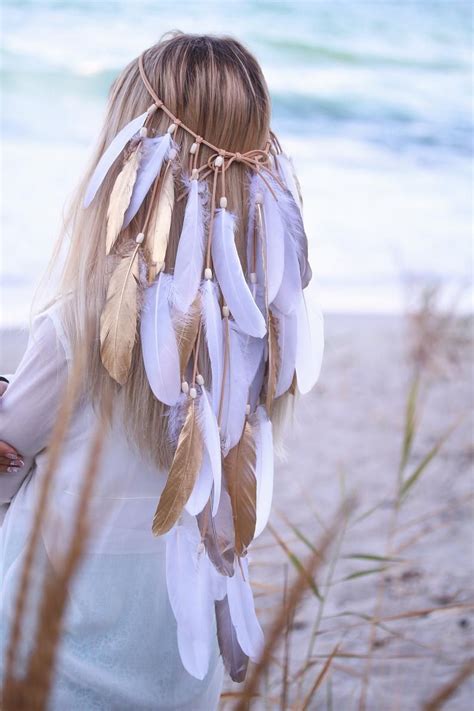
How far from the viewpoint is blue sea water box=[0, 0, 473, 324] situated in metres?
8.49

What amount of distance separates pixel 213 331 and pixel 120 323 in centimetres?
17

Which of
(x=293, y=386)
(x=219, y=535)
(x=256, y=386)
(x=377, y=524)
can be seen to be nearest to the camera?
(x=219, y=535)

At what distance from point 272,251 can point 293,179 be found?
0.77ft

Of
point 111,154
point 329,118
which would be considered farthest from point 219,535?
point 329,118

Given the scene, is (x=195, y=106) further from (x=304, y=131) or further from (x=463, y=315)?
(x=304, y=131)

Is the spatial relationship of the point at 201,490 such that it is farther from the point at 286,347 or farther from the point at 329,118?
the point at 329,118

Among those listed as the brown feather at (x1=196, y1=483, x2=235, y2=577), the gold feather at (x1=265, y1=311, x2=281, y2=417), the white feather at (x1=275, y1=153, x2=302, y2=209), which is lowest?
the brown feather at (x1=196, y1=483, x2=235, y2=577)

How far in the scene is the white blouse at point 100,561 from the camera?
1621 millimetres

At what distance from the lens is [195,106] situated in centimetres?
164

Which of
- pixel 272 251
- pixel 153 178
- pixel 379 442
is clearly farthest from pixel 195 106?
pixel 379 442

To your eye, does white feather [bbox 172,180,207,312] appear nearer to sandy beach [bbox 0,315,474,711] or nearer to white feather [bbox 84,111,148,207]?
white feather [bbox 84,111,148,207]

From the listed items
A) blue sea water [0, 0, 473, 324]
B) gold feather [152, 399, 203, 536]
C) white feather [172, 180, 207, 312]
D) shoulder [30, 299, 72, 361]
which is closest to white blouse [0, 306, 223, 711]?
shoulder [30, 299, 72, 361]

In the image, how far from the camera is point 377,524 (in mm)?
3910

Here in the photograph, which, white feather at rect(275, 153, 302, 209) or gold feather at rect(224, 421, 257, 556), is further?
white feather at rect(275, 153, 302, 209)
